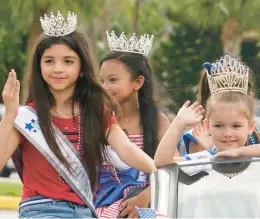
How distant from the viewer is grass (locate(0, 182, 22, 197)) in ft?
50.2

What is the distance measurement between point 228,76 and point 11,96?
144 cm

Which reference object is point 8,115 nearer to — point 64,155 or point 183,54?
point 64,155

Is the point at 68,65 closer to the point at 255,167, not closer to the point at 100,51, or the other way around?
the point at 255,167

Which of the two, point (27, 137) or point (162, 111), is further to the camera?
point (162, 111)

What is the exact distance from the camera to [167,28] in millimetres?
44656

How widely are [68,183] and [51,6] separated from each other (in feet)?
60.4

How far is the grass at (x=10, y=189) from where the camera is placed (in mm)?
15289

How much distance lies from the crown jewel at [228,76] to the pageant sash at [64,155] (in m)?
1.03

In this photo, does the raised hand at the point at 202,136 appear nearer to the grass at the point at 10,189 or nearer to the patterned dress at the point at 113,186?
the patterned dress at the point at 113,186

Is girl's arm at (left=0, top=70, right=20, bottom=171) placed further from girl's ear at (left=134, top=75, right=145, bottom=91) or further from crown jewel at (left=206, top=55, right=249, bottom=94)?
girl's ear at (left=134, top=75, right=145, bottom=91)

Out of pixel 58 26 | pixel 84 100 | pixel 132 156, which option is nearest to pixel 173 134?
pixel 132 156

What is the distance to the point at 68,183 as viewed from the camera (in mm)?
5785

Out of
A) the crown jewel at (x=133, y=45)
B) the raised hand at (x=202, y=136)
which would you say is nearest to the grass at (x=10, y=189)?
the crown jewel at (x=133, y=45)

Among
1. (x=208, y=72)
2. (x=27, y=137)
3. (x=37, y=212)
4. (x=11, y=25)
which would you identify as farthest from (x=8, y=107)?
(x=11, y=25)
